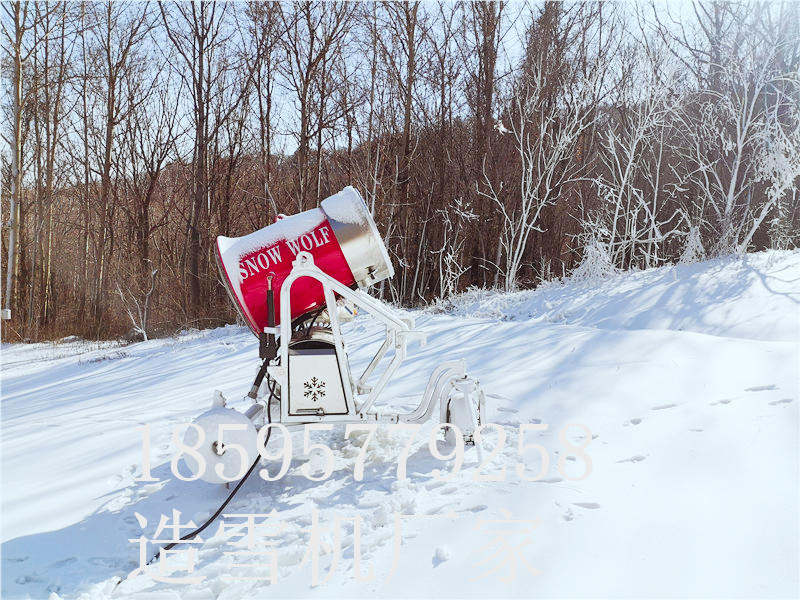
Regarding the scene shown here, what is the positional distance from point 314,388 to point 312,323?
0.41 meters

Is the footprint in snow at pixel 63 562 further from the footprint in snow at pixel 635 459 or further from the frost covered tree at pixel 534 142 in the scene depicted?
the frost covered tree at pixel 534 142

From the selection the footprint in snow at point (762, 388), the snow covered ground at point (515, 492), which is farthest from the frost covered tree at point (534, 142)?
the footprint in snow at point (762, 388)

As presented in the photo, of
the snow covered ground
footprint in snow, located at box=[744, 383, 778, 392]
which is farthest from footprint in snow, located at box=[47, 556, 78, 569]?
footprint in snow, located at box=[744, 383, 778, 392]

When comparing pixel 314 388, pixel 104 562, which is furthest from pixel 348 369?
pixel 104 562

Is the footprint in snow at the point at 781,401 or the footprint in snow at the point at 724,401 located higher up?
the footprint in snow at the point at 781,401

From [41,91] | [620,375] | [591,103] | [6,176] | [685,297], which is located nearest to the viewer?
[620,375]

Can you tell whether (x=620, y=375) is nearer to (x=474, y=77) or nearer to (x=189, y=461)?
(x=189, y=461)

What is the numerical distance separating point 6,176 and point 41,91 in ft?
11.6

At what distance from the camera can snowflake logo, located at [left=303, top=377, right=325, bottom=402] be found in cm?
334

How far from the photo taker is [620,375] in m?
4.46

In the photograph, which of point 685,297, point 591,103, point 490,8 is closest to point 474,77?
point 490,8

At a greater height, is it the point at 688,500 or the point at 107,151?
the point at 107,151

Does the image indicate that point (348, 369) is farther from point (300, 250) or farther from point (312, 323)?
point (300, 250)

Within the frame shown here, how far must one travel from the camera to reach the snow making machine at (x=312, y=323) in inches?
129
